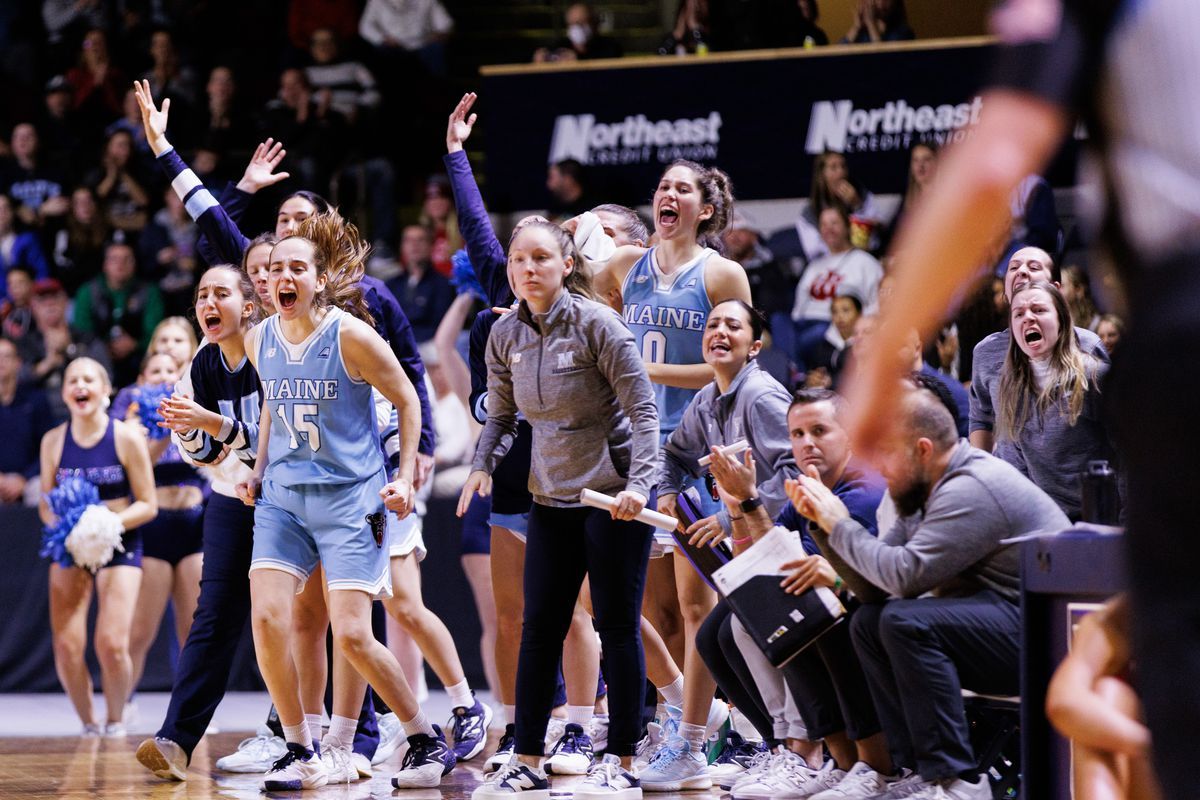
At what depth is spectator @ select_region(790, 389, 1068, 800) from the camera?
4.04m

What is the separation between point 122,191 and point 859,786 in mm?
8886

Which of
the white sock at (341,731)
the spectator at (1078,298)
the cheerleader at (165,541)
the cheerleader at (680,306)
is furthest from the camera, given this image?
the cheerleader at (165,541)

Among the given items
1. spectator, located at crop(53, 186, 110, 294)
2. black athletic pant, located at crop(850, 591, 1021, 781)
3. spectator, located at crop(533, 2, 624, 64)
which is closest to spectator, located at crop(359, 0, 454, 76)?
spectator, located at crop(533, 2, 624, 64)

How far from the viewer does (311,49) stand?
12133 mm

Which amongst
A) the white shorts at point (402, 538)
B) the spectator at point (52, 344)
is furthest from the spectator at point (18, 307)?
the white shorts at point (402, 538)

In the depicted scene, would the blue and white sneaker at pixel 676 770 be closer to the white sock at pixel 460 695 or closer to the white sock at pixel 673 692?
the white sock at pixel 673 692

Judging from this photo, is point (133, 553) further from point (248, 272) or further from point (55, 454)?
point (248, 272)

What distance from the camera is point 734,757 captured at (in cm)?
557

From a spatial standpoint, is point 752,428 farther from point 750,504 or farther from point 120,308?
point 120,308

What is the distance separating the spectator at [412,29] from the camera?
39.4 feet

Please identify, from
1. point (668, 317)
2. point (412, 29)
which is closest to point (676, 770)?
point (668, 317)

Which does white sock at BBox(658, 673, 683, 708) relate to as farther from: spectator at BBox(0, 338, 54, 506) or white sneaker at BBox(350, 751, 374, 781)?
spectator at BBox(0, 338, 54, 506)

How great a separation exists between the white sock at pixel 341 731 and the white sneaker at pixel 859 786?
170 cm

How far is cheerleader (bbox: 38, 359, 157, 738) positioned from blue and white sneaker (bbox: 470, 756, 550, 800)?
3098mm
